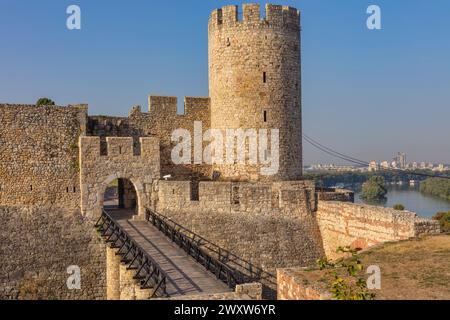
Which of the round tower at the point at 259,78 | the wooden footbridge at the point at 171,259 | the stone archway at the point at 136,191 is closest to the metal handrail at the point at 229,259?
the wooden footbridge at the point at 171,259

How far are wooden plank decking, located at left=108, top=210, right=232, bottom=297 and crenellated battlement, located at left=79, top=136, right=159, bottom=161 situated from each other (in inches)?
84.3

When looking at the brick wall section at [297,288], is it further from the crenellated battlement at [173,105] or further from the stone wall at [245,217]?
the crenellated battlement at [173,105]

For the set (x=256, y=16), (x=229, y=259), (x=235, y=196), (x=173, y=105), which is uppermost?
(x=256, y=16)

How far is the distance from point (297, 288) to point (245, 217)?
6.96m

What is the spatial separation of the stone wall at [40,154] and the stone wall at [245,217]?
9.37 ft

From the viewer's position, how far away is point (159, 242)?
13570 millimetres

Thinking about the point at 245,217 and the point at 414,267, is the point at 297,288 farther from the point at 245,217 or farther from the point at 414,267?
the point at 245,217

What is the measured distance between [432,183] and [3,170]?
271 ft

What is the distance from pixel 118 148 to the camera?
50.6ft

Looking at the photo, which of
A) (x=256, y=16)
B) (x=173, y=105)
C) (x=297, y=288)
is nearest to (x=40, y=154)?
(x=173, y=105)

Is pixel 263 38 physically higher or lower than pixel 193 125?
higher

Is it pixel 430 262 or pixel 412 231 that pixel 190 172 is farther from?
pixel 430 262

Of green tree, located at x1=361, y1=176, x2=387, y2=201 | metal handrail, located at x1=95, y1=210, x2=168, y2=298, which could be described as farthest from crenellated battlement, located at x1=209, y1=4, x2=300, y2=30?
green tree, located at x1=361, y1=176, x2=387, y2=201
